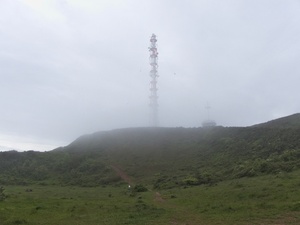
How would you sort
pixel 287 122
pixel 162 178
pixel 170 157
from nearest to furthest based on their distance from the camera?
pixel 162 178 → pixel 170 157 → pixel 287 122

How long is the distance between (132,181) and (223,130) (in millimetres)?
22572

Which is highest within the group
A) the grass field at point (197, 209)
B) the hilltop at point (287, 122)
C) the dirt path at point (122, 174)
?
the hilltop at point (287, 122)

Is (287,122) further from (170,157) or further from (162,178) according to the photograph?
(162,178)

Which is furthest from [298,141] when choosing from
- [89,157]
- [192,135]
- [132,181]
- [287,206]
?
[89,157]

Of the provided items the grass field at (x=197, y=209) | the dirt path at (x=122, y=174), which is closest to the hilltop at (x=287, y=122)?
the dirt path at (x=122, y=174)

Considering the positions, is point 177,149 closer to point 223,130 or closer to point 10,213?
point 223,130

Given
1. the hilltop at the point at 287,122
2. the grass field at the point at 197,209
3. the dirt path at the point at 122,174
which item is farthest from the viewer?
the hilltop at the point at 287,122

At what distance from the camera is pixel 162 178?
144ft

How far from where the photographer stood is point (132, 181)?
4753 cm

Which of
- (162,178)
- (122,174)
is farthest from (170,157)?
(162,178)

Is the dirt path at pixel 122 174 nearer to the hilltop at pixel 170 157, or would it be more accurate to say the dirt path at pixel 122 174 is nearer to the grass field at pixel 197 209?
the hilltop at pixel 170 157

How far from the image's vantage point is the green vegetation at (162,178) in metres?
20.5

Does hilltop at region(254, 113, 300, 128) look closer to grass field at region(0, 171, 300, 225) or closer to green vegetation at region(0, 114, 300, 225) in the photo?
green vegetation at region(0, 114, 300, 225)

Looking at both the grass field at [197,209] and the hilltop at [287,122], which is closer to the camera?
the grass field at [197,209]
